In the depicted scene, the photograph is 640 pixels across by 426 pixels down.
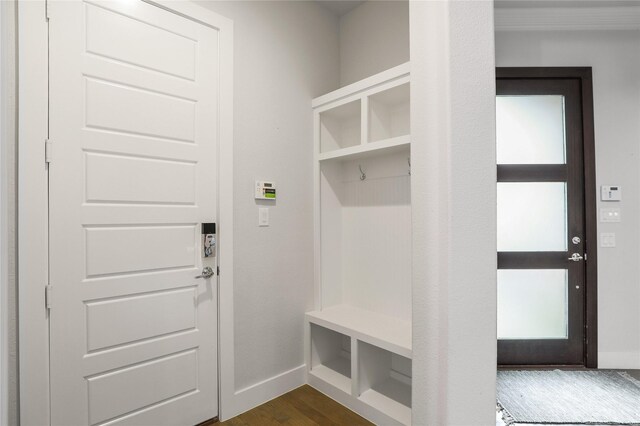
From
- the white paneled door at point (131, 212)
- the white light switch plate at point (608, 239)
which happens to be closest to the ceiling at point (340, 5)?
the white paneled door at point (131, 212)

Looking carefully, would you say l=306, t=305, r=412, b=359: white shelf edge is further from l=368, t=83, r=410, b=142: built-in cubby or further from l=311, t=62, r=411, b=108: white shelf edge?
l=311, t=62, r=411, b=108: white shelf edge

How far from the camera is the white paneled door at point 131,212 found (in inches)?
58.5

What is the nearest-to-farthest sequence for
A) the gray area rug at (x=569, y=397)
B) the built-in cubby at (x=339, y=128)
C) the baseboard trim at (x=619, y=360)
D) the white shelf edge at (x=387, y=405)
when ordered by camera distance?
the white shelf edge at (x=387, y=405) → the gray area rug at (x=569, y=397) → the built-in cubby at (x=339, y=128) → the baseboard trim at (x=619, y=360)

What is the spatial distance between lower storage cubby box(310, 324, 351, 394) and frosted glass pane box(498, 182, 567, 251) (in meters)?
1.56

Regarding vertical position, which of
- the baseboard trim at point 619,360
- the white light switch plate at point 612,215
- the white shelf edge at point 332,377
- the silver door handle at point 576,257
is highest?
the white light switch plate at point 612,215

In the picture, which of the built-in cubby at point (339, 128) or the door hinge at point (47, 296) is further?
the built-in cubby at point (339, 128)

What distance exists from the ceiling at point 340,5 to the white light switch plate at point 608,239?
2.69 metres

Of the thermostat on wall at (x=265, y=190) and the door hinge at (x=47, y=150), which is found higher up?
the door hinge at (x=47, y=150)

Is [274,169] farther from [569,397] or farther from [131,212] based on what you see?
[569,397]

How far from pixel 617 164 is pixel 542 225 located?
75 centimetres

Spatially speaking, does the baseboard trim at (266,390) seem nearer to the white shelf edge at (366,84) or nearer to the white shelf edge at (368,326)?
the white shelf edge at (368,326)

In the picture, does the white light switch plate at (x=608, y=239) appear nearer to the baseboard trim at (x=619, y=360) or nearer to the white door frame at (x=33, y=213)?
the baseboard trim at (x=619, y=360)

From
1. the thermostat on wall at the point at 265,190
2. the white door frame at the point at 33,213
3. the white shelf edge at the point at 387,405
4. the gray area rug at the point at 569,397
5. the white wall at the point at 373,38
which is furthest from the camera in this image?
the white wall at the point at 373,38

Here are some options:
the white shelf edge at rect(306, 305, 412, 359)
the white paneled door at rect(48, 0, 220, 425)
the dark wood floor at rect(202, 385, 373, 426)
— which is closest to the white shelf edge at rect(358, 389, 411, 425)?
Answer: the dark wood floor at rect(202, 385, 373, 426)
